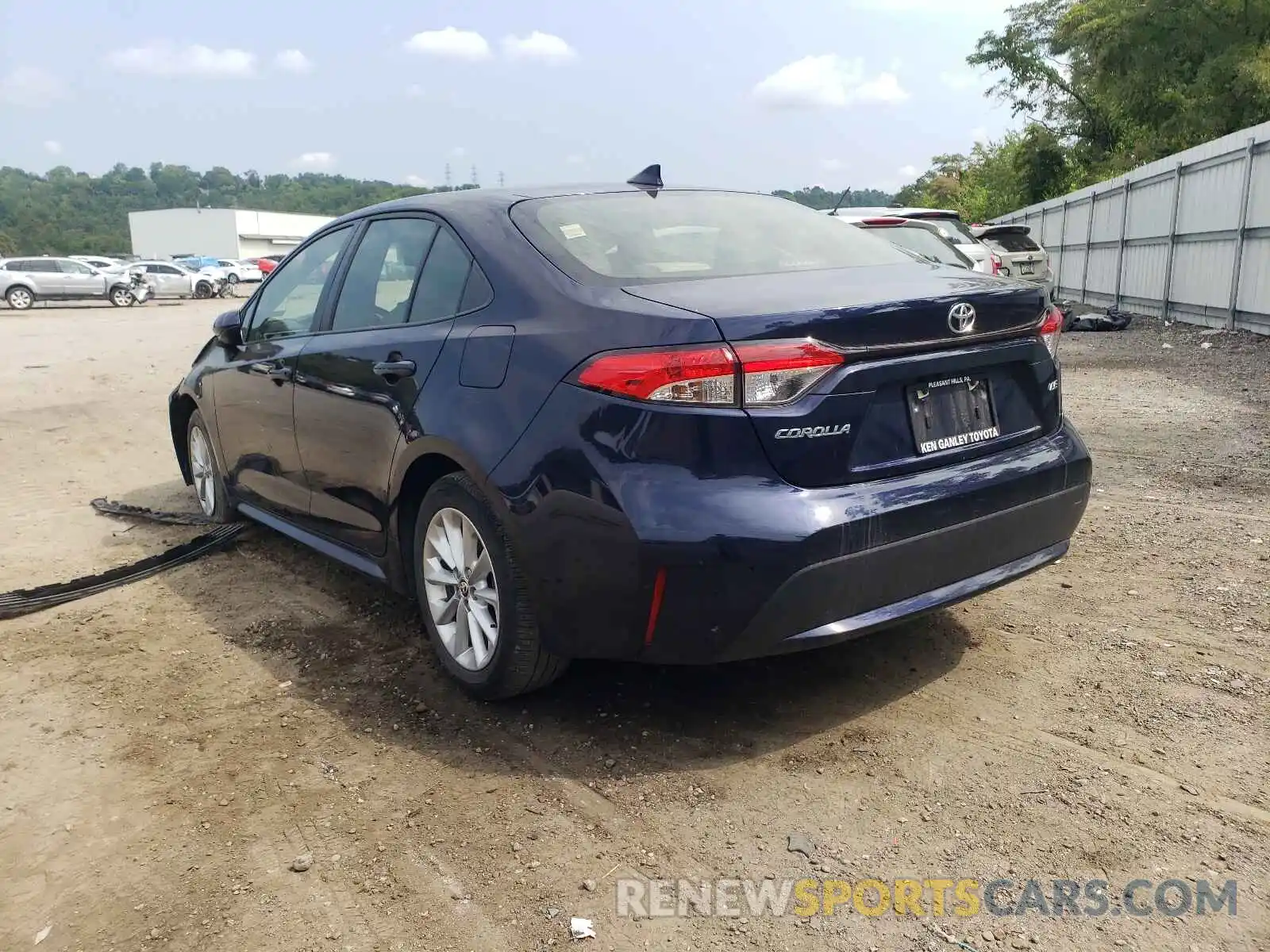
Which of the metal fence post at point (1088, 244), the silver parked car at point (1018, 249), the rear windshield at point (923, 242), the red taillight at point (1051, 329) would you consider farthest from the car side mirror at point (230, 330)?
the metal fence post at point (1088, 244)

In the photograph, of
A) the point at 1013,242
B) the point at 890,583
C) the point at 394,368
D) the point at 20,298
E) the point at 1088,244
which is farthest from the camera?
the point at 20,298

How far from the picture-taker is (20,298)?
31.6 metres

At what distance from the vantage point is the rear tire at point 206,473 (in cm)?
554

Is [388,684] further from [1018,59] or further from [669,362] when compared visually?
[1018,59]

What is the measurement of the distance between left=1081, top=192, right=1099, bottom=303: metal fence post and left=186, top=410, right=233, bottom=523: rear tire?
18.6 metres

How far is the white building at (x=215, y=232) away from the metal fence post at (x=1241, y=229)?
82515 mm

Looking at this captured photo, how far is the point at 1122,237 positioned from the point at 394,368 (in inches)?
693

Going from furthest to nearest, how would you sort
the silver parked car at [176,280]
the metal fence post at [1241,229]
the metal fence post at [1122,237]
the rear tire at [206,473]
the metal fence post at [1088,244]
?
the silver parked car at [176,280]
the metal fence post at [1088,244]
the metal fence post at [1122,237]
the metal fence post at [1241,229]
the rear tire at [206,473]

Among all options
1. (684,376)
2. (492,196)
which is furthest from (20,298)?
(684,376)

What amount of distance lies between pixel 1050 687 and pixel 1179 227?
1404 centimetres

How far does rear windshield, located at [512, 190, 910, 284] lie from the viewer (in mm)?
3297

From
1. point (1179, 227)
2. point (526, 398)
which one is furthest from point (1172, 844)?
point (1179, 227)

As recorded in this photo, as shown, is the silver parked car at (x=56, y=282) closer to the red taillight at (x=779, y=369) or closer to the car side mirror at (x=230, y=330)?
the car side mirror at (x=230, y=330)

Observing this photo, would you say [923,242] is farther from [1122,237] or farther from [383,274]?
[1122,237]
